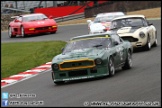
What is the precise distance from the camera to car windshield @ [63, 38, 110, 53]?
559 inches

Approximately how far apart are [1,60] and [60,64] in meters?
7.43

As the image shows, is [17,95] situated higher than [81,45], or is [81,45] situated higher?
[81,45]

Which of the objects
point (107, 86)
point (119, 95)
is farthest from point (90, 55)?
point (119, 95)

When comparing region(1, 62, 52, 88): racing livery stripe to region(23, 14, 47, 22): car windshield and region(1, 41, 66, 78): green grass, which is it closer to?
Answer: region(1, 41, 66, 78): green grass

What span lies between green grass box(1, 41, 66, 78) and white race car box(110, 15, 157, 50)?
8.65 feet

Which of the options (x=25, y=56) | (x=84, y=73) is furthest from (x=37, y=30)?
(x=84, y=73)

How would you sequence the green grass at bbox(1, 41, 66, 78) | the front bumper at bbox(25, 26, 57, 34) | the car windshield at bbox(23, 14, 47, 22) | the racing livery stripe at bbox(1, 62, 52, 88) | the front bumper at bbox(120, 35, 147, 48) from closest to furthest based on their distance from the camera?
the racing livery stripe at bbox(1, 62, 52, 88)
the green grass at bbox(1, 41, 66, 78)
the front bumper at bbox(120, 35, 147, 48)
the front bumper at bbox(25, 26, 57, 34)
the car windshield at bbox(23, 14, 47, 22)

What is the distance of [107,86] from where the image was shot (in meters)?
11.8

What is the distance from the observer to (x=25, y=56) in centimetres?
2081

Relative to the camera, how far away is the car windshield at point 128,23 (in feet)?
67.1

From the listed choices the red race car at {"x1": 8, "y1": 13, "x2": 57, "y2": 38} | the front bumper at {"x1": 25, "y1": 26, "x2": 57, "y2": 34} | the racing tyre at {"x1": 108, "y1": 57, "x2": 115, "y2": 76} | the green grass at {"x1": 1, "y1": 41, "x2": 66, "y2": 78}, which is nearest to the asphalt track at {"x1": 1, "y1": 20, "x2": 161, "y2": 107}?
the racing tyre at {"x1": 108, "y1": 57, "x2": 115, "y2": 76}

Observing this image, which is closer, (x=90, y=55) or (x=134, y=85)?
(x=134, y=85)

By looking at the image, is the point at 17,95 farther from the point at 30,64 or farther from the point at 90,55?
the point at 30,64

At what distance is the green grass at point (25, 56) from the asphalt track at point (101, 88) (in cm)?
211
